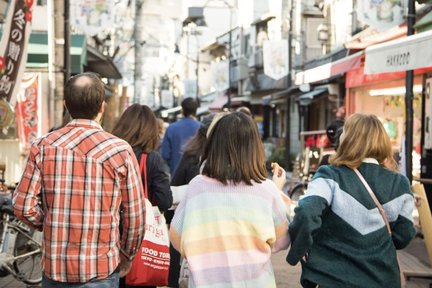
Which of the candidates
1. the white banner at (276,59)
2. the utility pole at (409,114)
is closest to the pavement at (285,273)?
the utility pole at (409,114)

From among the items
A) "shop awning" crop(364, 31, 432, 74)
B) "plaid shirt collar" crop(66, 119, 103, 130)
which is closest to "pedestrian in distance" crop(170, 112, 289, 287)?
"plaid shirt collar" crop(66, 119, 103, 130)

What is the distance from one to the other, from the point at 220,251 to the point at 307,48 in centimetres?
3197

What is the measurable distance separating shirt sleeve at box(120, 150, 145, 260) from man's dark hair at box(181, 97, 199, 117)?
18.8 feet

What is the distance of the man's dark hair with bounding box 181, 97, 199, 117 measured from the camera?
31.4ft

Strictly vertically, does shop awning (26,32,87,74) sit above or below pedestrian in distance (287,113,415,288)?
above

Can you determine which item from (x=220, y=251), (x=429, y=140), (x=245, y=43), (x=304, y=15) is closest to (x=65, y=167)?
(x=220, y=251)

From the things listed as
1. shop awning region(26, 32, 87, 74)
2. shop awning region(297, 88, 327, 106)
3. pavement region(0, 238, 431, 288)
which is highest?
shop awning region(26, 32, 87, 74)

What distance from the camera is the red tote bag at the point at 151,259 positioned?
4.68m

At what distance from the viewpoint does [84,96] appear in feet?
12.2

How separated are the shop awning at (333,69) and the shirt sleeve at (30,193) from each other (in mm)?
11777

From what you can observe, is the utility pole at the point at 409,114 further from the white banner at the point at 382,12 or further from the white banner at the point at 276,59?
the white banner at the point at 276,59

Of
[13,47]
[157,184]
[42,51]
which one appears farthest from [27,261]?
[42,51]

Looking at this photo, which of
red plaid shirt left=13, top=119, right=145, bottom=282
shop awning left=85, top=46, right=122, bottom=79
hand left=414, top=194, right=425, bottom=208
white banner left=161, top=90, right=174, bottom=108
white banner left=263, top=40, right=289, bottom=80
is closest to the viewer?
red plaid shirt left=13, top=119, right=145, bottom=282

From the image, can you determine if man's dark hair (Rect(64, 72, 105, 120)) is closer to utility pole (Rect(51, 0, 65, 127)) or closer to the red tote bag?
the red tote bag
